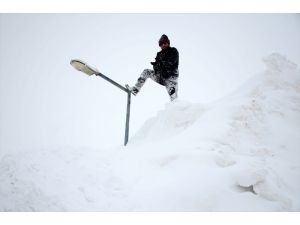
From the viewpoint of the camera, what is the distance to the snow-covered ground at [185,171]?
2.84m

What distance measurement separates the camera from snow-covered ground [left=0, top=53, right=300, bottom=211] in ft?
9.33

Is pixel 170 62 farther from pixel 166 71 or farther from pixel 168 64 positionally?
pixel 166 71

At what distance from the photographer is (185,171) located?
11.0 feet

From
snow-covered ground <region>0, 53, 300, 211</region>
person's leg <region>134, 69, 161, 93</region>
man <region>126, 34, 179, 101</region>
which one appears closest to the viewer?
snow-covered ground <region>0, 53, 300, 211</region>

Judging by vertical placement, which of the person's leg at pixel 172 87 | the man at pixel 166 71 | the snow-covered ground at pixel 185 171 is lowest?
the snow-covered ground at pixel 185 171

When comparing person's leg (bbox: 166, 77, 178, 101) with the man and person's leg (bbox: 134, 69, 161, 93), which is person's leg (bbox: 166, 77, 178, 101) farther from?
person's leg (bbox: 134, 69, 161, 93)

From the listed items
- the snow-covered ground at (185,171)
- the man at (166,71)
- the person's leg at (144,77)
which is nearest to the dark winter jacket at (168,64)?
the man at (166,71)

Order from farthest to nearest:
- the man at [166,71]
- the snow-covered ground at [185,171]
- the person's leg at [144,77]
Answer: the man at [166,71] < the person's leg at [144,77] < the snow-covered ground at [185,171]

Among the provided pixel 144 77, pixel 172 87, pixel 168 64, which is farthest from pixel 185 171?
pixel 168 64

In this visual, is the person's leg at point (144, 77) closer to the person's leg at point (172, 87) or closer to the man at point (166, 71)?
the man at point (166, 71)

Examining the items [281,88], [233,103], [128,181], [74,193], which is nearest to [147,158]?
[128,181]

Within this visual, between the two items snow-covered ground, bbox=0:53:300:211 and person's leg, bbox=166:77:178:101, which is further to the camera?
person's leg, bbox=166:77:178:101

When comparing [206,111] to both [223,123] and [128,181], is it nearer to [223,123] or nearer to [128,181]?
[223,123]

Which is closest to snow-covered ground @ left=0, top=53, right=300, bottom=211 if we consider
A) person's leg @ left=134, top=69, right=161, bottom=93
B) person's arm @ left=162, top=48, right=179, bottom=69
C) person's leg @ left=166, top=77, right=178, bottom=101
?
person's leg @ left=166, top=77, right=178, bottom=101
